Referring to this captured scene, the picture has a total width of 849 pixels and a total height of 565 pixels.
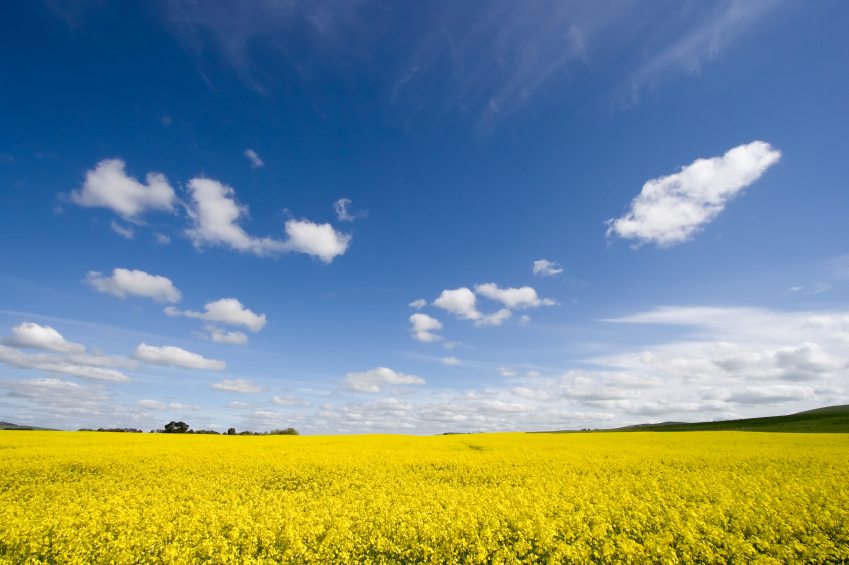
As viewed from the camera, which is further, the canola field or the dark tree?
the dark tree

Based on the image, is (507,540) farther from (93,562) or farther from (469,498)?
(93,562)

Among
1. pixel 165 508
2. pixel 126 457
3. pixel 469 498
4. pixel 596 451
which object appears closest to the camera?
pixel 165 508

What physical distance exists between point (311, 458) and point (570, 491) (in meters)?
17.5

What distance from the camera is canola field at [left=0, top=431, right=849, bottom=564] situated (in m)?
11.3

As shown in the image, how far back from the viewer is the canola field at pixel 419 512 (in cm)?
1133

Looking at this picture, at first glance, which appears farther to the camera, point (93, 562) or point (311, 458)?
point (311, 458)

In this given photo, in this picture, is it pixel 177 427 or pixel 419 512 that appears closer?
pixel 419 512

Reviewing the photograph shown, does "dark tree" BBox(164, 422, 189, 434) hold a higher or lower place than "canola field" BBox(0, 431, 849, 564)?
higher

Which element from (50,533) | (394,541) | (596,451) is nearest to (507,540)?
(394,541)

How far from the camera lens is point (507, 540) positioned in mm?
12211

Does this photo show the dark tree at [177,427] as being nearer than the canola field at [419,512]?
No

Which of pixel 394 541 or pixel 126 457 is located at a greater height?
pixel 126 457

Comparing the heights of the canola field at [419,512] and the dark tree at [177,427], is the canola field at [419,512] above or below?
below

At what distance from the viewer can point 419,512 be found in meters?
14.1
